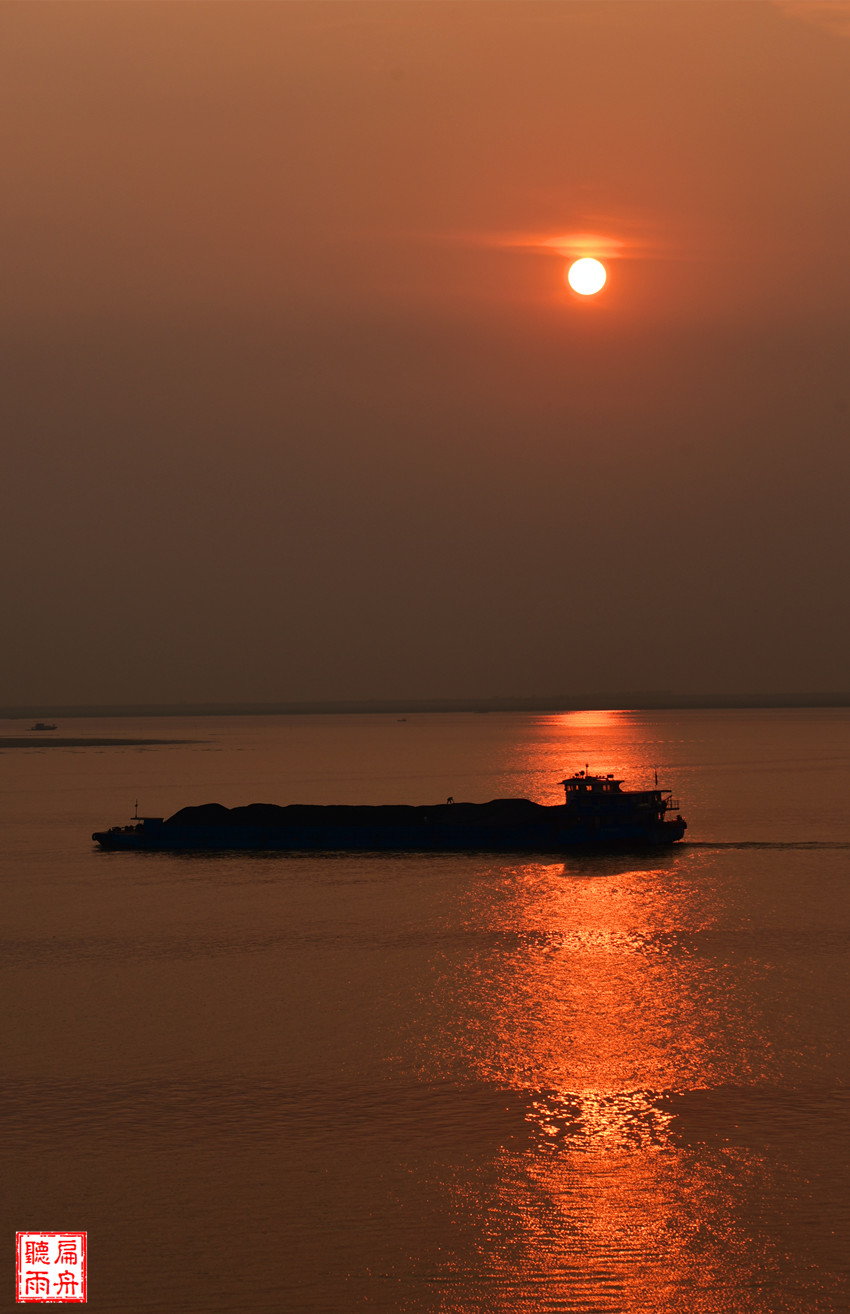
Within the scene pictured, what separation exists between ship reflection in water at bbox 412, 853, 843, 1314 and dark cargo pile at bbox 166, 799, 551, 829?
161 ft

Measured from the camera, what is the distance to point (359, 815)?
397 feet

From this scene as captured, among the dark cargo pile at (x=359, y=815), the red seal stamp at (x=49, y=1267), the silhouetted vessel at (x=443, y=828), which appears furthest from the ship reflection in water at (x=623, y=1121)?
the dark cargo pile at (x=359, y=815)

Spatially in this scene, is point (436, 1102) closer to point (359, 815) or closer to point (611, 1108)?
point (611, 1108)

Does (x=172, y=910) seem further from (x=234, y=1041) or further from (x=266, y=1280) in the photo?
(x=266, y=1280)

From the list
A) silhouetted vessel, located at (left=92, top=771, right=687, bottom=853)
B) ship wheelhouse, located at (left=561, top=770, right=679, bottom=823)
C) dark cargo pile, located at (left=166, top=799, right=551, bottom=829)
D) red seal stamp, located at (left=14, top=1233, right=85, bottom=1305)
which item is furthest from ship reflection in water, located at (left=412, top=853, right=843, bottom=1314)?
dark cargo pile, located at (left=166, top=799, right=551, bottom=829)

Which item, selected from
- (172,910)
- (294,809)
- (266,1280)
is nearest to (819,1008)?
(266,1280)

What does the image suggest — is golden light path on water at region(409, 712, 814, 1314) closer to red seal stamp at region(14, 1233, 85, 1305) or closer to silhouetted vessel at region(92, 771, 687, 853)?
red seal stamp at region(14, 1233, 85, 1305)

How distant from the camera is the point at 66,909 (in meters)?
80.9

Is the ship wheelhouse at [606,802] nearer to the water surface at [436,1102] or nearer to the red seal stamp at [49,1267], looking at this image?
the water surface at [436,1102]

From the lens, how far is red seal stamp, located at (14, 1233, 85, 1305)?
87.2 feet

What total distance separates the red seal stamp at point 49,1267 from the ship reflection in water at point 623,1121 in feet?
28.3

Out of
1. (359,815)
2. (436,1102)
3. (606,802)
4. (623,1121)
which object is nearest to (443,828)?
(359,815)

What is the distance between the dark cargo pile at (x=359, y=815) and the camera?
118500 millimetres

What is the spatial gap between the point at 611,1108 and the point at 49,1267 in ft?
56.7
